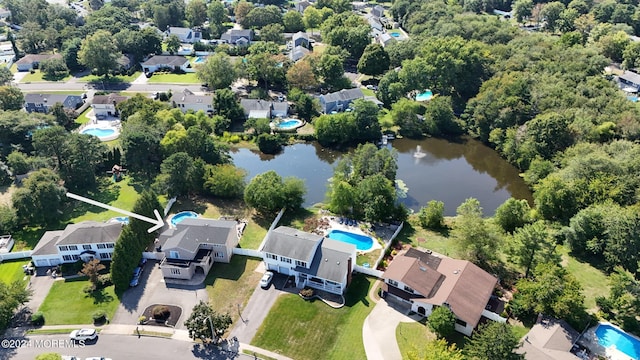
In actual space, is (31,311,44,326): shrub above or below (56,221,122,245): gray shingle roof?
below

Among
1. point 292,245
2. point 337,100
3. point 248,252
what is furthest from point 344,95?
point 292,245

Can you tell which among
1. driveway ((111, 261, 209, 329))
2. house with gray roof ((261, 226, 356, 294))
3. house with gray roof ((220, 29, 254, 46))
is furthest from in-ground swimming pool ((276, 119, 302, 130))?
house with gray roof ((220, 29, 254, 46))

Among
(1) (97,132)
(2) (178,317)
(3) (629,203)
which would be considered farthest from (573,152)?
(1) (97,132)

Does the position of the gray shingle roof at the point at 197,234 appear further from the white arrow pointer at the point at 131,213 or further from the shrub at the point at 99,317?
the shrub at the point at 99,317

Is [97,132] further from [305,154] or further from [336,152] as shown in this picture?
[336,152]

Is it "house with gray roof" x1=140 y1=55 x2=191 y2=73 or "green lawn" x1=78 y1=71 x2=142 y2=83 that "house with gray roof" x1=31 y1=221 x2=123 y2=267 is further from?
"house with gray roof" x1=140 y1=55 x2=191 y2=73

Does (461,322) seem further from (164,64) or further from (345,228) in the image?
(164,64)
